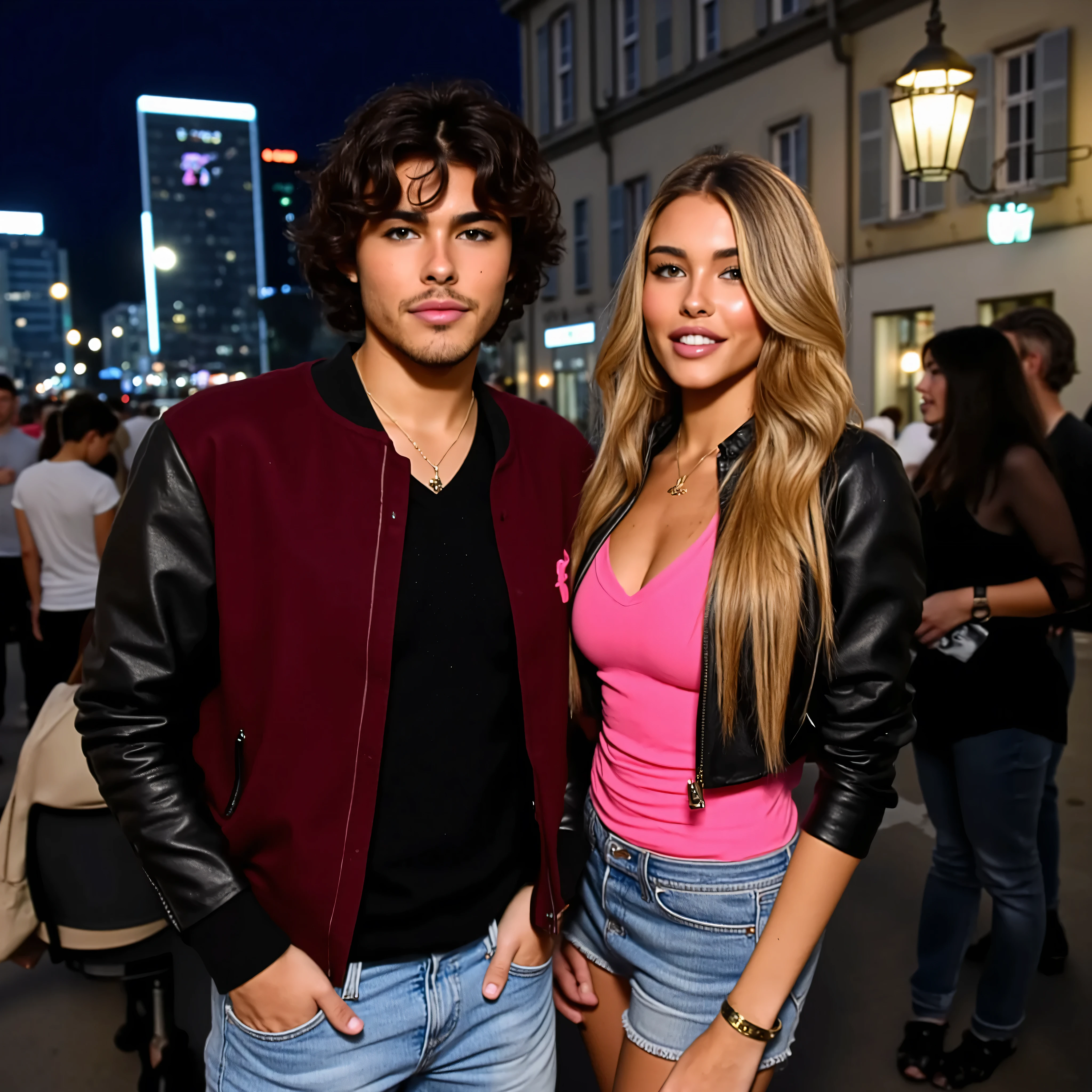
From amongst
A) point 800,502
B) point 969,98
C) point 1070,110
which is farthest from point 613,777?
point 1070,110

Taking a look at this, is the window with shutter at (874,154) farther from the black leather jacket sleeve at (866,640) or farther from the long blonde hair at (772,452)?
the black leather jacket sleeve at (866,640)

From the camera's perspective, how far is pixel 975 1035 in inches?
114

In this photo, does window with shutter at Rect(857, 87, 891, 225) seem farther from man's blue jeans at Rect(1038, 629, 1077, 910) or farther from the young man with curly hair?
the young man with curly hair

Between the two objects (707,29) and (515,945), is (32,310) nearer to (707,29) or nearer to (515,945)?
(707,29)

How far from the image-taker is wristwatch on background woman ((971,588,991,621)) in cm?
272

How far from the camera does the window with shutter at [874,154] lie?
14.3 m

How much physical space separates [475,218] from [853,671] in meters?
1.05

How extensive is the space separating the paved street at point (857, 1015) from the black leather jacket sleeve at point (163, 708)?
6.41 ft

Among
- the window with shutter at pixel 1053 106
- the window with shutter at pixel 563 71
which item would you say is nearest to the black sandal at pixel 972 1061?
the window with shutter at pixel 1053 106

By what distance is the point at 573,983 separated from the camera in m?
1.98

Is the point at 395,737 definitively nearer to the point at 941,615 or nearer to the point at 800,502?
the point at 800,502

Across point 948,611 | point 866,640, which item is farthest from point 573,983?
point 948,611

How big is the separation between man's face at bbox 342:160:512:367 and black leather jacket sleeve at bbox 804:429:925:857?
719mm

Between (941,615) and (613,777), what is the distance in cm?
135
